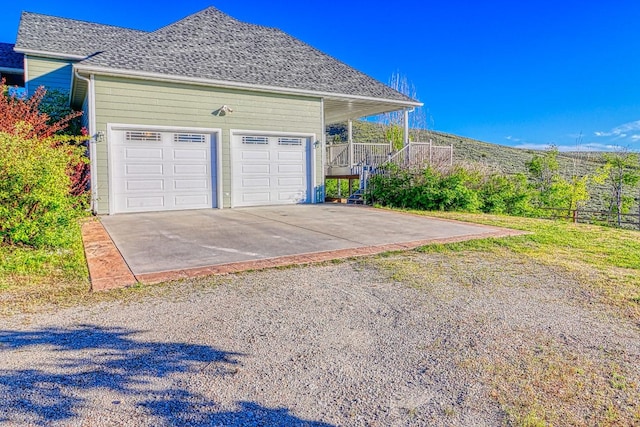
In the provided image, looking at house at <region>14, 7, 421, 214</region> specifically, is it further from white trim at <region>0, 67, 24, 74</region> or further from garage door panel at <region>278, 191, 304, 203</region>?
white trim at <region>0, 67, 24, 74</region>

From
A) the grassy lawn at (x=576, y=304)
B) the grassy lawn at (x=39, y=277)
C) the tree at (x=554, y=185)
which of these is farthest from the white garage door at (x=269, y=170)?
the tree at (x=554, y=185)

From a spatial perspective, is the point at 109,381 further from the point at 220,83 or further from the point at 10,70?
the point at 10,70

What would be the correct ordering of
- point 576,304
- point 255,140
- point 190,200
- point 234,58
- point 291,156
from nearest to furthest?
point 576,304, point 190,200, point 255,140, point 234,58, point 291,156

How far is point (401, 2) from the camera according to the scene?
20531 mm

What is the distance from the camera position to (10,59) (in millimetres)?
15961

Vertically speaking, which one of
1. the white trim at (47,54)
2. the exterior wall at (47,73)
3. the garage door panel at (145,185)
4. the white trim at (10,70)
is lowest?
the garage door panel at (145,185)

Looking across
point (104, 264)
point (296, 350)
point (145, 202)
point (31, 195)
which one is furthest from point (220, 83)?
point (296, 350)

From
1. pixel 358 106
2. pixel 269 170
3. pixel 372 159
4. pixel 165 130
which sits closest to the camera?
pixel 165 130

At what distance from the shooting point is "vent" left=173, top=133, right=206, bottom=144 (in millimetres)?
11672

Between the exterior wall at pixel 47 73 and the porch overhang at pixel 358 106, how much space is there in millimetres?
9003

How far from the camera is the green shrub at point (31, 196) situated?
557 cm

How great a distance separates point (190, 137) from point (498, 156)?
28631mm

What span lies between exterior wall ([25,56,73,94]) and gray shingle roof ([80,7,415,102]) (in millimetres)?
4027

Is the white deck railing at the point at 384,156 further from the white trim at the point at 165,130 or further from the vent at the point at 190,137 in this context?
the vent at the point at 190,137
